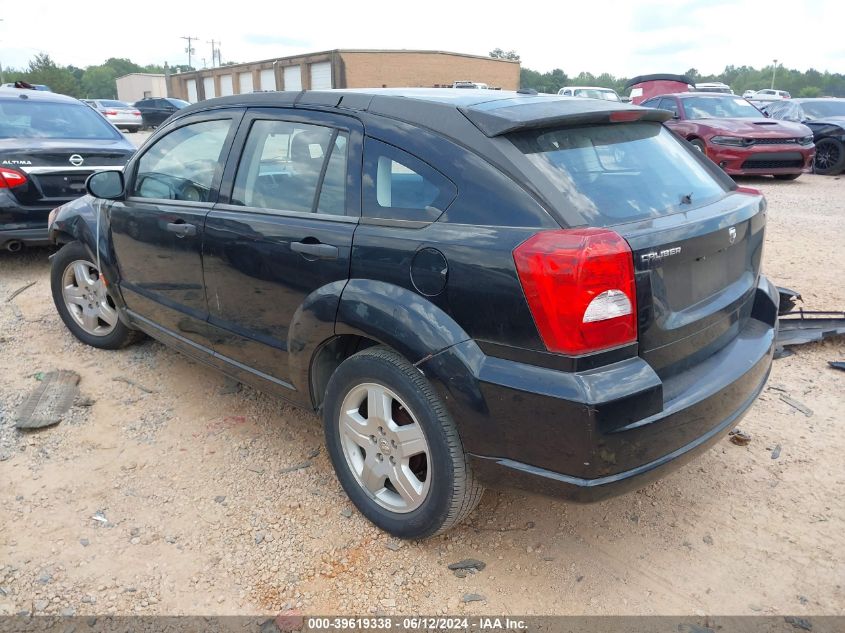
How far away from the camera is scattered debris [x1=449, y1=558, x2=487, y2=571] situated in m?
2.60

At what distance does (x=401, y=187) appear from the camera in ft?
8.38

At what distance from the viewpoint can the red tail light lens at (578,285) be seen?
2070mm

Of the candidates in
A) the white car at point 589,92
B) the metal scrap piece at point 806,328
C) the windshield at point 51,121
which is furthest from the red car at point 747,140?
the windshield at point 51,121

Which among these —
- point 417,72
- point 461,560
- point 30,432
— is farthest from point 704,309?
point 417,72

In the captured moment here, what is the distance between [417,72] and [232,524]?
137 ft

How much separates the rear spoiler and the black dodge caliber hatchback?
0.01 m

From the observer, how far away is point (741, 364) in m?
2.62

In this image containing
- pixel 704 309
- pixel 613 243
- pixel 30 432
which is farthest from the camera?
pixel 30 432

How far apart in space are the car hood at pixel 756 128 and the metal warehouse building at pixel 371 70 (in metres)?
26.7

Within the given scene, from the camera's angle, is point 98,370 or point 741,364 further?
point 98,370

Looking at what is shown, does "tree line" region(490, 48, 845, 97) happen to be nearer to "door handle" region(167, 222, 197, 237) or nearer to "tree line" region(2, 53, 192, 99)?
"tree line" region(2, 53, 192, 99)

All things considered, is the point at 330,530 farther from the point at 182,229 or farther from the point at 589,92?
the point at 589,92

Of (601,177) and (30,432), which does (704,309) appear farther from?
(30,432)

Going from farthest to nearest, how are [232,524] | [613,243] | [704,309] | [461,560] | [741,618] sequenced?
1. [232,524]
2. [461,560]
3. [704,309]
4. [741,618]
5. [613,243]
